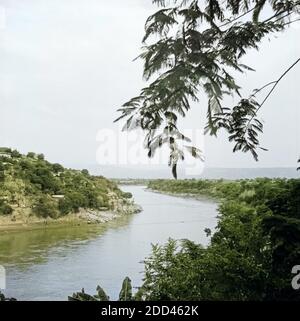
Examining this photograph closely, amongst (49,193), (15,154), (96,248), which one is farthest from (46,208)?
(15,154)

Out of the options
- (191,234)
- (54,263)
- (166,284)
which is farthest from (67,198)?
(166,284)

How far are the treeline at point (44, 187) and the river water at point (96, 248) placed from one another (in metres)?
1.00

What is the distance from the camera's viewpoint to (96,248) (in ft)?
33.6

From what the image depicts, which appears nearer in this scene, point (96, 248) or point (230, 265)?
point (230, 265)

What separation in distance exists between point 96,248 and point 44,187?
263 cm

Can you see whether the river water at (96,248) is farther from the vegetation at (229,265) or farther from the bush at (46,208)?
the vegetation at (229,265)

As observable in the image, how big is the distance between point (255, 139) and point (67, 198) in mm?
7533

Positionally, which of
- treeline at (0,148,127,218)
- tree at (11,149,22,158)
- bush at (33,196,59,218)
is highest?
tree at (11,149,22,158)

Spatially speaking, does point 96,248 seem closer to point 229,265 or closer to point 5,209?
point 5,209

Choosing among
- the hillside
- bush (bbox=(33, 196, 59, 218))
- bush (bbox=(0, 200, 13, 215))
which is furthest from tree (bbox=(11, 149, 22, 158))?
bush (bbox=(33, 196, 59, 218))

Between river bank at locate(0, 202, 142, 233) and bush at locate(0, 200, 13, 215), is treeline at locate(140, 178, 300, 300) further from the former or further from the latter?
river bank at locate(0, 202, 142, 233)

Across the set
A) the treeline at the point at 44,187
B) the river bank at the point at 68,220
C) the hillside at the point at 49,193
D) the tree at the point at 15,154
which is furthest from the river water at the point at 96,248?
the tree at the point at 15,154

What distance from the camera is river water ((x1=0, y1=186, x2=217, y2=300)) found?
7.87 metres

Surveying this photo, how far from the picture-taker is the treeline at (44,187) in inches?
288
